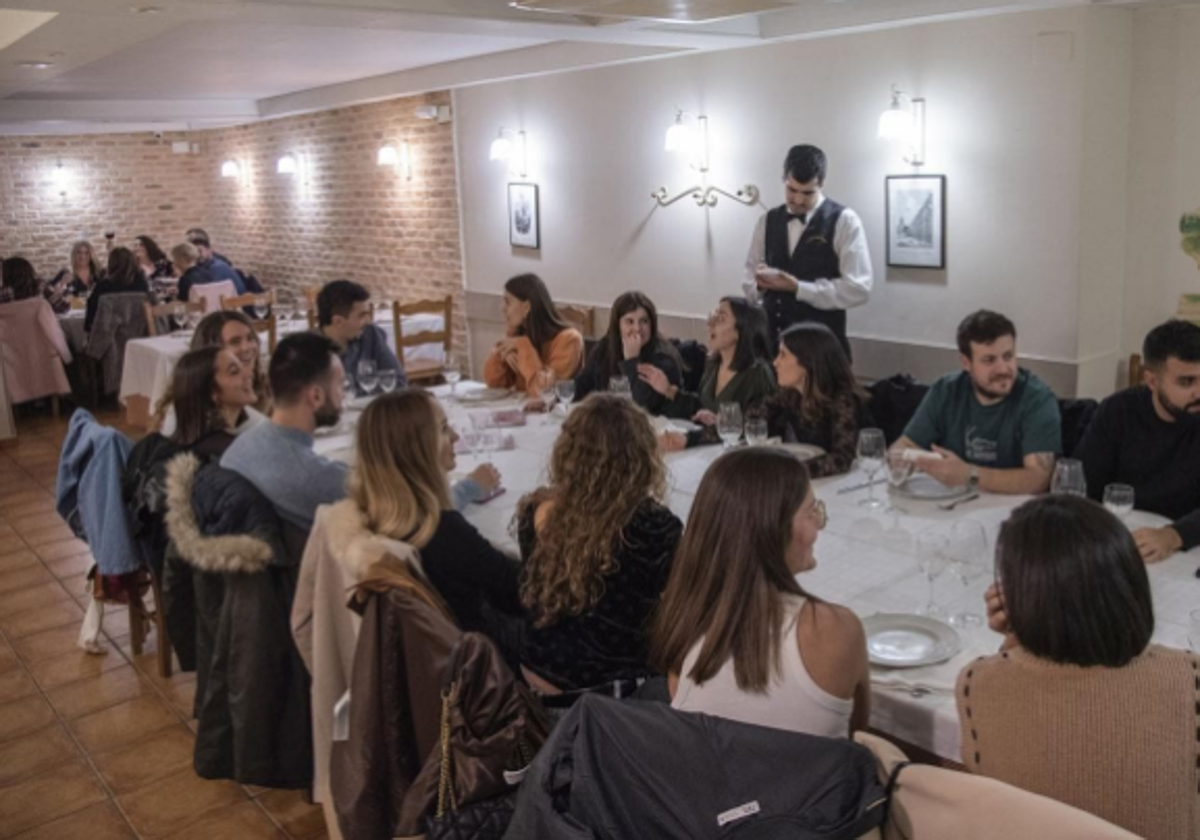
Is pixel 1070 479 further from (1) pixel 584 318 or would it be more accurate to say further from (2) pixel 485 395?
(1) pixel 584 318

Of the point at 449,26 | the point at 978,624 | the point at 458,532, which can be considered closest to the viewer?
the point at 978,624

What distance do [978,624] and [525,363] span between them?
3.25m

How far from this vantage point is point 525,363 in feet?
17.8

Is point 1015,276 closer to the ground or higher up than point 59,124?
closer to the ground

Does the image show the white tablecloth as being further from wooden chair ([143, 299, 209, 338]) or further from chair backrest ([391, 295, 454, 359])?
wooden chair ([143, 299, 209, 338])

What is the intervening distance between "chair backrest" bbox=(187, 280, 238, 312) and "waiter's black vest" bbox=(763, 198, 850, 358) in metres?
5.64

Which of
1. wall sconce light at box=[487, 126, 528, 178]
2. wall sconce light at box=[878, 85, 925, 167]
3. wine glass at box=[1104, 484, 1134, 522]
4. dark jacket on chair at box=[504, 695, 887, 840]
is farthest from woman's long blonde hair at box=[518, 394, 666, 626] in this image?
wall sconce light at box=[487, 126, 528, 178]

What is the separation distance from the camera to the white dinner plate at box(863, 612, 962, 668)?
2.29 m

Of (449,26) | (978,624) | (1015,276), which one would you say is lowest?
(978,624)

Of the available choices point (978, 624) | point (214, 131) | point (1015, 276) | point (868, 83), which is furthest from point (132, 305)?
point (978, 624)

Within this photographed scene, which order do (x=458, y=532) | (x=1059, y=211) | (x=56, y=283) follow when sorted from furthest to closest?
(x=56, y=283) → (x=1059, y=211) → (x=458, y=532)

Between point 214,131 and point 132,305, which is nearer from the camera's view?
point 132,305

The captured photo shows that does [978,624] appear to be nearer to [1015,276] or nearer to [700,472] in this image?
[700,472]

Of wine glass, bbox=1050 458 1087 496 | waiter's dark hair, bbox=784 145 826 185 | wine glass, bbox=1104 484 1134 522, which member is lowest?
wine glass, bbox=1104 484 1134 522
